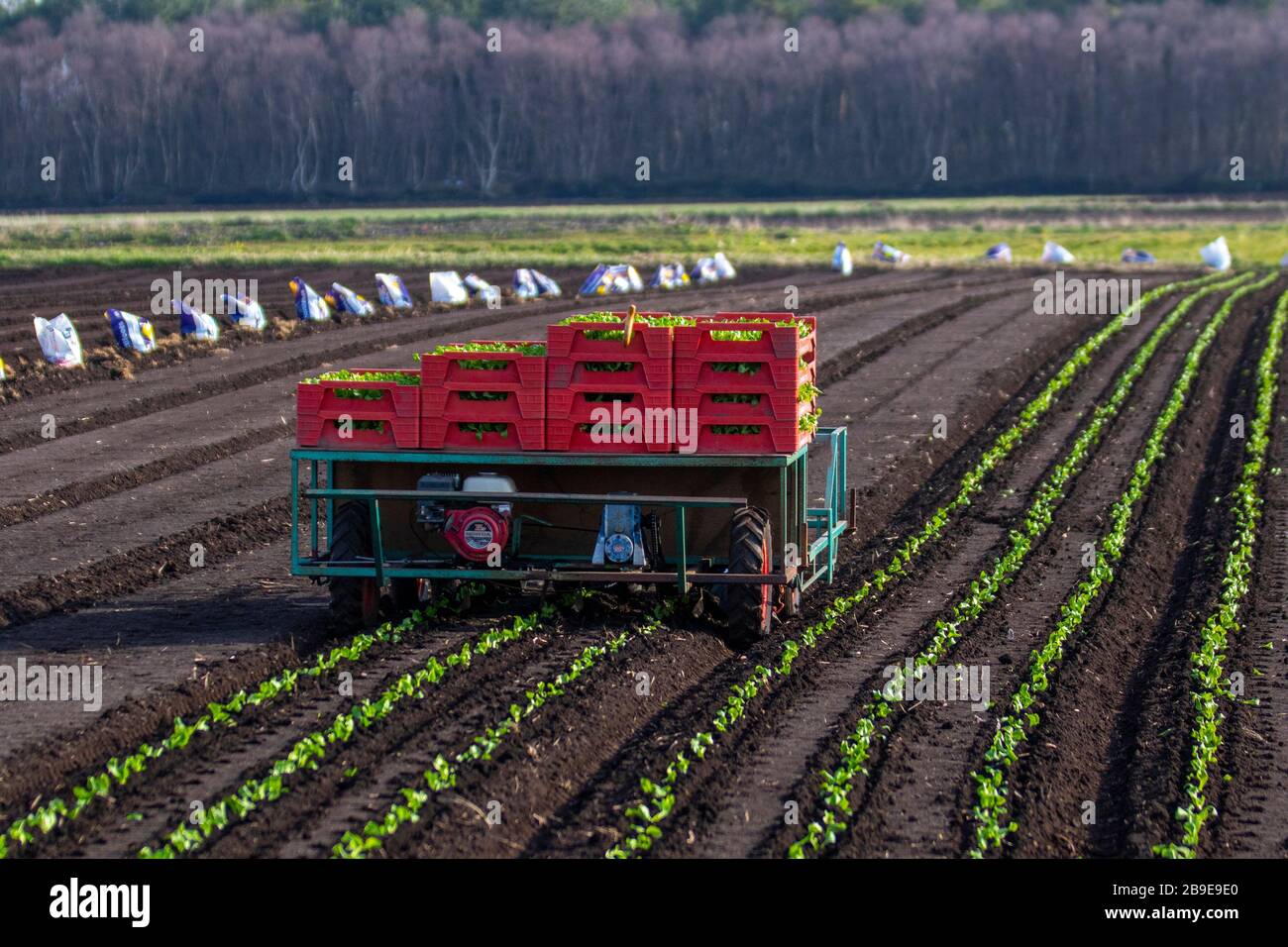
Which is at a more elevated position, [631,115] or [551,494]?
[631,115]

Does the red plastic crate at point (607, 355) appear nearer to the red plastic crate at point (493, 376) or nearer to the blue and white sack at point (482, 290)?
the red plastic crate at point (493, 376)

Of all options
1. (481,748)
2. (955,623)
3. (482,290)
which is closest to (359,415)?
(481,748)

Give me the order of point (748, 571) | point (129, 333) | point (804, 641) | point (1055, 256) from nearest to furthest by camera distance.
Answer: point (748, 571)
point (804, 641)
point (129, 333)
point (1055, 256)

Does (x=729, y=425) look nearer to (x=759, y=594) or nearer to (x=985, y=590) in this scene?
(x=759, y=594)

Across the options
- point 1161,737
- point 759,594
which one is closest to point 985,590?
point 759,594

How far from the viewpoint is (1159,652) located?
12.1 m

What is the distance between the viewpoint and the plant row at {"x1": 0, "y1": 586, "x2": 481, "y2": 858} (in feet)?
27.3

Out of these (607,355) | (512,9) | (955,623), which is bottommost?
(955,623)

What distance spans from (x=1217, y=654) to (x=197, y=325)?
22.0 m

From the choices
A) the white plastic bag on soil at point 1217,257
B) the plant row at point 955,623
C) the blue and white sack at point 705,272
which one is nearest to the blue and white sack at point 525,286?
the blue and white sack at point 705,272

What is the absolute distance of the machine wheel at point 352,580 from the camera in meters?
11.9

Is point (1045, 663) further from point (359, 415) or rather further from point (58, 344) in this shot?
point (58, 344)

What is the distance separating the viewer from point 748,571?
11516 millimetres

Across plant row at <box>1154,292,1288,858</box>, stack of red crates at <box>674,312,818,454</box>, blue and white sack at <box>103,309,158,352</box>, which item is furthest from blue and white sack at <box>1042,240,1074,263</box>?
stack of red crates at <box>674,312,818,454</box>
